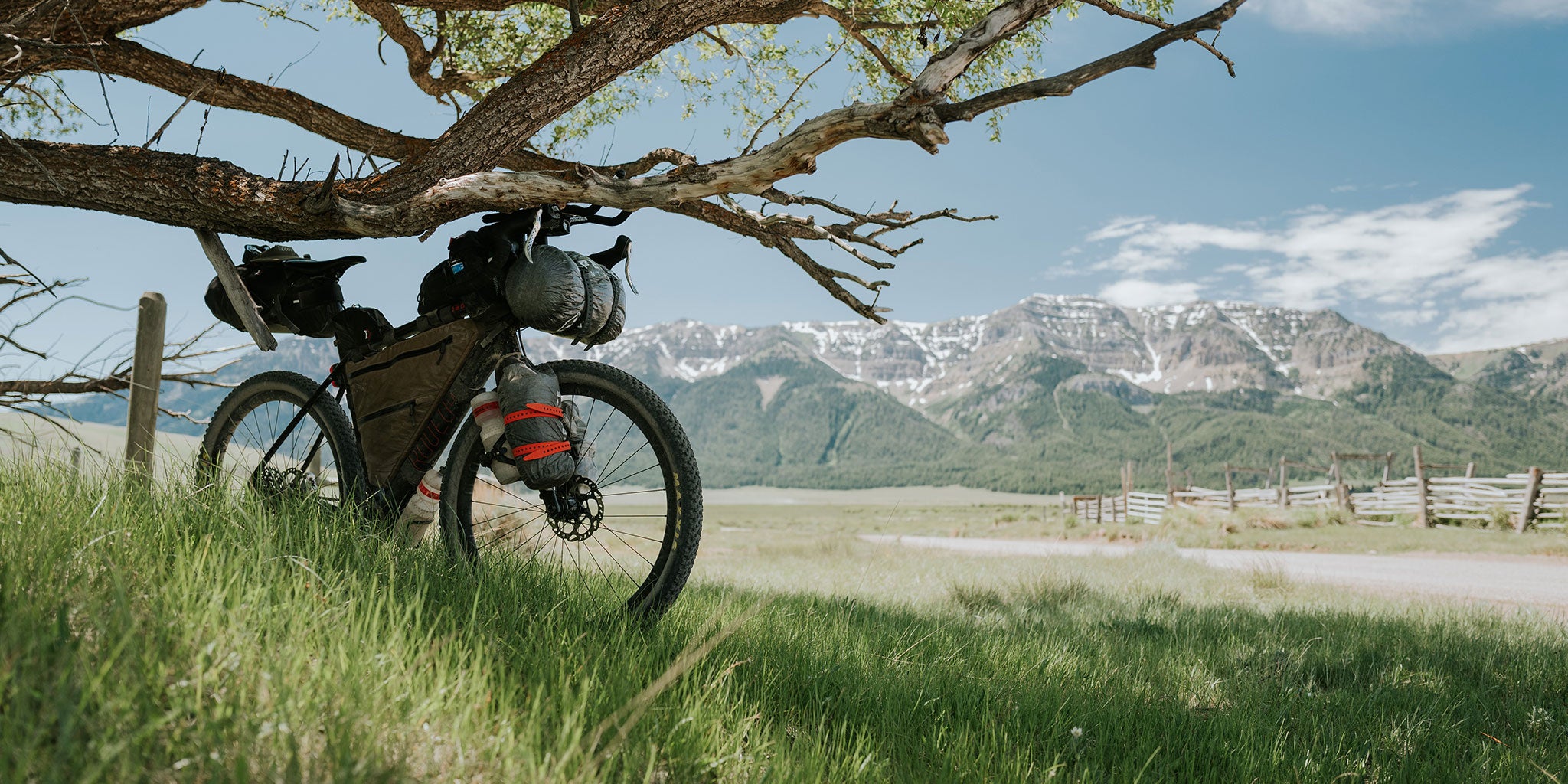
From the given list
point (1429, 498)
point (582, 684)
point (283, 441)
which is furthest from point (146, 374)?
point (1429, 498)

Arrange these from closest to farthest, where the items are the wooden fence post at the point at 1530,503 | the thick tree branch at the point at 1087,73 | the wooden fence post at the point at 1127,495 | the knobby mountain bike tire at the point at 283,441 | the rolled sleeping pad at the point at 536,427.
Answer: the rolled sleeping pad at the point at 536,427, the thick tree branch at the point at 1087,73, the knobby mountain bike tire at the point at 283,441, the wooden fence post at the point at 1530,503, the wooden fence post at the point at 1127,495

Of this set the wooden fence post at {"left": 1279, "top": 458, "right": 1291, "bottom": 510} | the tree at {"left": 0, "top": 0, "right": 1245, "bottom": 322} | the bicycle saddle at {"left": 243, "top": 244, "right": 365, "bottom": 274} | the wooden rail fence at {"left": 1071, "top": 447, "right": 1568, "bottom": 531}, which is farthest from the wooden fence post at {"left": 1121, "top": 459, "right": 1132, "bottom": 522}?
the bicycle saddle at {"left": 243, "top": 244, "right": 365, "bottom": 274}

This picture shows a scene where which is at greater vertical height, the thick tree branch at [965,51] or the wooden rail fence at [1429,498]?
the thick tree branch at [965,51]

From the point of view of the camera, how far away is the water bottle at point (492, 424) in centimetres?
315

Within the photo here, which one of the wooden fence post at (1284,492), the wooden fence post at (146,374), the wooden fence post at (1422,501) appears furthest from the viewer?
the wooden fence post at (1284,492)

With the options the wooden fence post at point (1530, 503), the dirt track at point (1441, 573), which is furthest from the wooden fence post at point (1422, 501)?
the dirt track at point (1441, 573)

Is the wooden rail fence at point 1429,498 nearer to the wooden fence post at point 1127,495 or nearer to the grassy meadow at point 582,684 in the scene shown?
the wooden fence post at point 1127,495

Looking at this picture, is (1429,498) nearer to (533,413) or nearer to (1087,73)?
(1087,73)

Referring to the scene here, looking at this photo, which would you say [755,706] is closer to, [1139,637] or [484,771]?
[484,771]

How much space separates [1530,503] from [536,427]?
75.2 feet

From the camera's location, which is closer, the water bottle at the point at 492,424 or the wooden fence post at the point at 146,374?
the water bottle at the point at 492,424

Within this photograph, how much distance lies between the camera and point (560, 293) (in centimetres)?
308

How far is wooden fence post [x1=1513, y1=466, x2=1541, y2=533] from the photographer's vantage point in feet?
57.6

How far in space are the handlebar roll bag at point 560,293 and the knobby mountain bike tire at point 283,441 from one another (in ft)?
3.92
